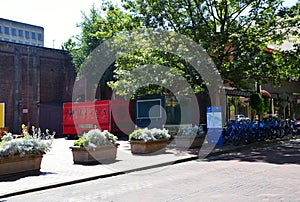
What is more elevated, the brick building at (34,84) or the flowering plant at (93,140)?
the brick building at (34,84)

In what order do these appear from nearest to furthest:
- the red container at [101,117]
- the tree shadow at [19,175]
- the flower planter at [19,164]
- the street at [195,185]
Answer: the street at [195,185]
the tree shadow at [19,175]
the flower planter at [19,164]
the red container at [101,117]

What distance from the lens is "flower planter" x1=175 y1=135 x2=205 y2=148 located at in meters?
15.9

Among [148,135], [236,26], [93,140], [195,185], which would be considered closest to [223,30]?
[236,26]

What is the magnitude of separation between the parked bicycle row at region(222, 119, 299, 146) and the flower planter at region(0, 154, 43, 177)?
31.3 feet

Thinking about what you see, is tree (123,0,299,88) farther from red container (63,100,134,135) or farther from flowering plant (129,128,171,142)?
red container (63,100,134,135)

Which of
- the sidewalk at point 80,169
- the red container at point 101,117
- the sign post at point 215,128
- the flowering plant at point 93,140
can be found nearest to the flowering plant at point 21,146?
the sidewalk at point 80,169

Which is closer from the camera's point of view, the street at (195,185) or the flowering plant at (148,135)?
the street at (195,185)

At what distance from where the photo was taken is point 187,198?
6508 mm

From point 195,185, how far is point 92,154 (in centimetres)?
487

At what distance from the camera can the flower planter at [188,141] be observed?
624 inches

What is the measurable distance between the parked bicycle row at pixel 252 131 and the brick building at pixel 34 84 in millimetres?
20411

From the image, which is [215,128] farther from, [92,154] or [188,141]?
[92,154]

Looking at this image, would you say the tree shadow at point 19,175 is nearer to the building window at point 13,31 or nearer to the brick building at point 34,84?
the brick building at point 34,84

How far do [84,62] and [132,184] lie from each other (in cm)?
2471
